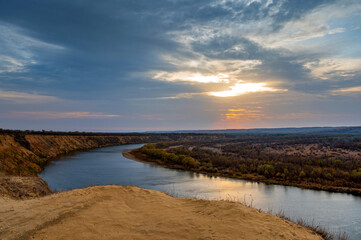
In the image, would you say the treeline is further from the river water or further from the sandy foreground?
the sandy foreground

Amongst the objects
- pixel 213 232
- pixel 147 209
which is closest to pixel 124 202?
pixel 147 209

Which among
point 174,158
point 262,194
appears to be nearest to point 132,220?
point 262,194

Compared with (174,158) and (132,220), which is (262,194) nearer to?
(132,220)

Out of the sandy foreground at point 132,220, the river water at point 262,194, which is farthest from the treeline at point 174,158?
the sandy foreground at point 132,220

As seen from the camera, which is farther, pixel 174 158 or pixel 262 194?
pixel 174 158

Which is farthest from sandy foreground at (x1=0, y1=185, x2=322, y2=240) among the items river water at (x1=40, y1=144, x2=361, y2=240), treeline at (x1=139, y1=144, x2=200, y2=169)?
treeline at (x1=139, y1=144, x2=200, y2=169)

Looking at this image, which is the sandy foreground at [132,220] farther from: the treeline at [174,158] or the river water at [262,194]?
the treeline at [174,158]

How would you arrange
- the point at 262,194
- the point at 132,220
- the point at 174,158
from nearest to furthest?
the point at 132,220 < the point at 262,194 < the point at 174,158

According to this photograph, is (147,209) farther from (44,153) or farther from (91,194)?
(44,153)
